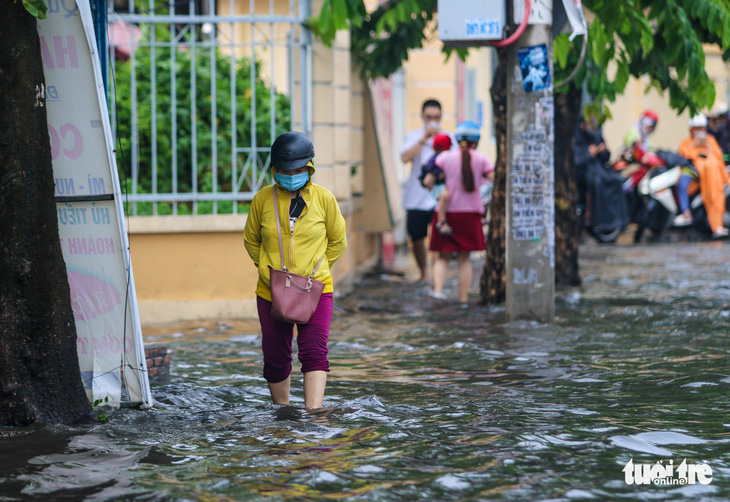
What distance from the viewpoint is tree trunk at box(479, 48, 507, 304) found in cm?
957

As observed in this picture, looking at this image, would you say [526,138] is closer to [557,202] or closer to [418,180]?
[557,202]

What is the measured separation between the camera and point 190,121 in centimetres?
971

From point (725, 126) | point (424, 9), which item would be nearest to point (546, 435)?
point (424, 9)

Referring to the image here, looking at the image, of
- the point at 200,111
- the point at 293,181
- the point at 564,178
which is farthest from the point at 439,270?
the point at 293,181

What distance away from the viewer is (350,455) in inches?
185

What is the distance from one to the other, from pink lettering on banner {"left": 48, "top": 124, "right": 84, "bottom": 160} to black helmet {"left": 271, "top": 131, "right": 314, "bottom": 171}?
0.96 m

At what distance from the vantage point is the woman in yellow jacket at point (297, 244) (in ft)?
18.2

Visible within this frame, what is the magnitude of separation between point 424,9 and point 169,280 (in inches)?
139

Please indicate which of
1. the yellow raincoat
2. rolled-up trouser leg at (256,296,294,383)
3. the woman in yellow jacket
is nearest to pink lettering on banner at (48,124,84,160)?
the woman in yellow jacket

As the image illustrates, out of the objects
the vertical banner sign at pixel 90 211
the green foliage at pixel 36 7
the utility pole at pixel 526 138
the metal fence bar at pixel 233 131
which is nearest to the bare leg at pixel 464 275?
the utility pole at pixel 526 138

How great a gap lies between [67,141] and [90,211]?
362 millimetres

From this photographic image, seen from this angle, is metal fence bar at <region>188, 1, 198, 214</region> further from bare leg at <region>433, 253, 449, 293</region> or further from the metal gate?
bare leg at <region>433, 253, 449, 293</region>

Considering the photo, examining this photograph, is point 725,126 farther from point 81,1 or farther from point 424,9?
point 81,1

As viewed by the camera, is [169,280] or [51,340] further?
[169,280]
